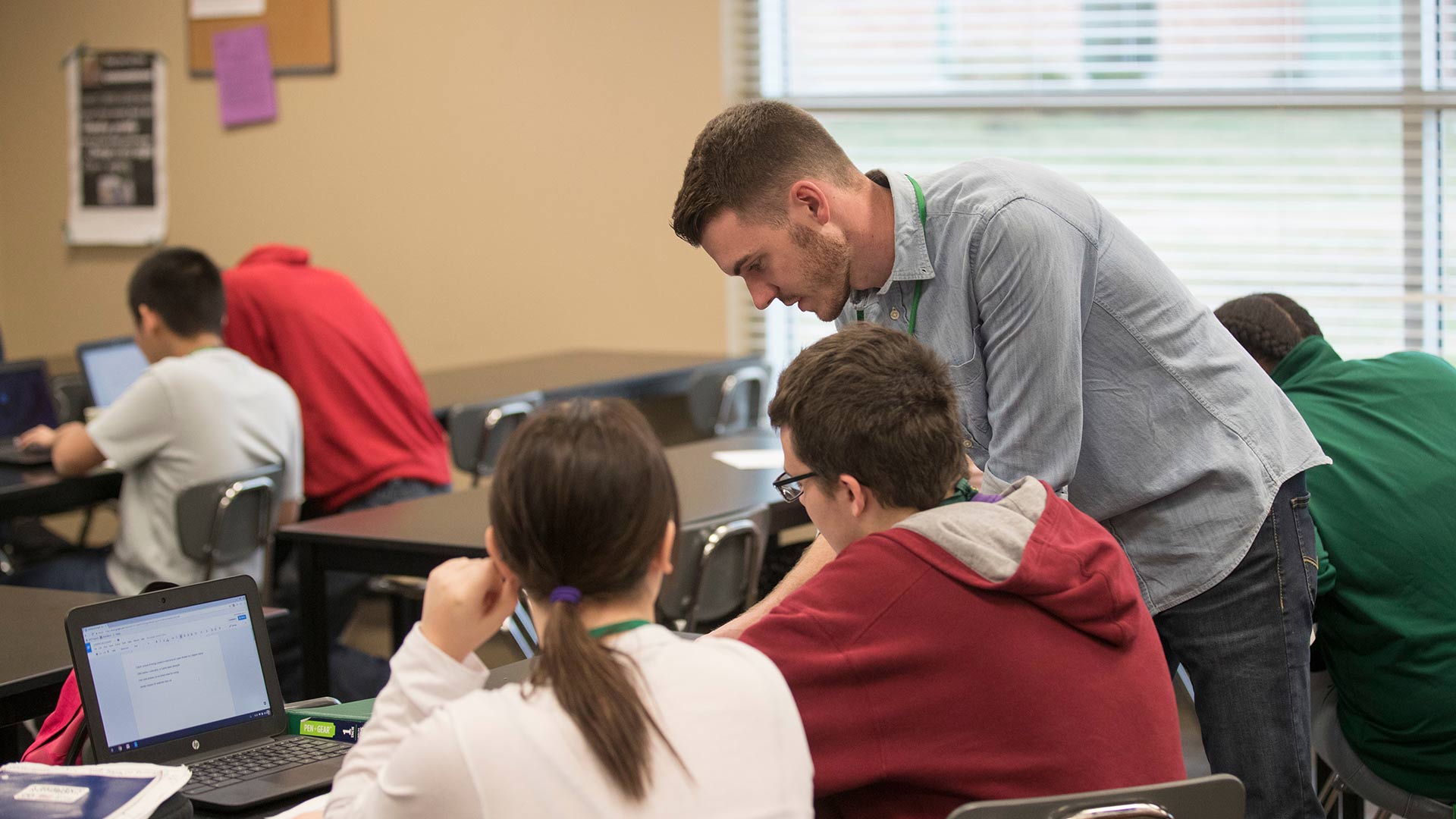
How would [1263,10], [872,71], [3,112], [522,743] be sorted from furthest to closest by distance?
1. [3,112]
2. [872,71]
3. [1263,10]
4. [522,743]

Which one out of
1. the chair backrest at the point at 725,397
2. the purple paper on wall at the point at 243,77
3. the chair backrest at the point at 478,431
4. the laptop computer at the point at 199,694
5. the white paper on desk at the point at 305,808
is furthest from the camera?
the purple paper on wall at the point at 243,77

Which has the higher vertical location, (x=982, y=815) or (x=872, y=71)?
(x=872, y=71)

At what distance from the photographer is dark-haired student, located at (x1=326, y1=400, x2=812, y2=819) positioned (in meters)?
1.01

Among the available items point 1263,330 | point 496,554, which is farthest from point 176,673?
point 1263,330

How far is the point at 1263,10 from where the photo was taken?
177 inches

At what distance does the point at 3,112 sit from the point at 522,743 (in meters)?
6.25

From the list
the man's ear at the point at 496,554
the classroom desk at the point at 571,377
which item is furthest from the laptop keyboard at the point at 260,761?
the classroom desk at the point at 571,377

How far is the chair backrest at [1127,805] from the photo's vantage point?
1.24 meters

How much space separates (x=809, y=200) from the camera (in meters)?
1.71

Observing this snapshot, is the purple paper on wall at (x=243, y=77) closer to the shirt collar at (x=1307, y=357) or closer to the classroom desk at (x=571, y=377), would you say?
the classroom desk at (x=571, y=377)

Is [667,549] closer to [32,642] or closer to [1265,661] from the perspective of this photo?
[1265,661]

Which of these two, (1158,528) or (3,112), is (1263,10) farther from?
(3,112)

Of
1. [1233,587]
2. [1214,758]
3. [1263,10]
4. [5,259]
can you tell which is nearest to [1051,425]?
[1233,587]

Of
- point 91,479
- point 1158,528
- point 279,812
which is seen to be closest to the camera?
point 279,812
